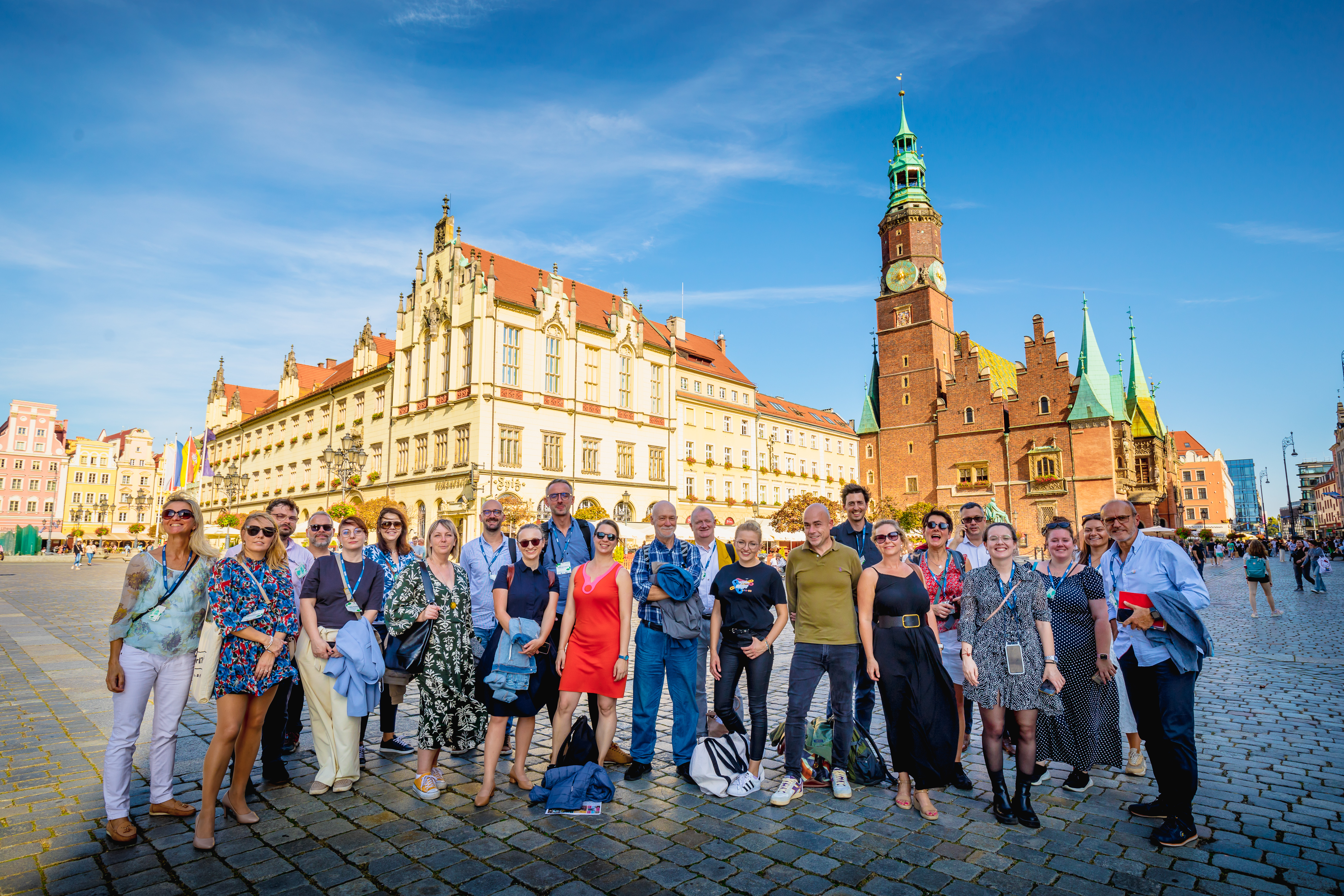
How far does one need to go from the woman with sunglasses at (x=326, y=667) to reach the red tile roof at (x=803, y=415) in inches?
2027

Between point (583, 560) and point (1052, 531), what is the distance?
3929 mm

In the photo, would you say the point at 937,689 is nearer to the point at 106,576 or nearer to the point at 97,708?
the point at 97,708

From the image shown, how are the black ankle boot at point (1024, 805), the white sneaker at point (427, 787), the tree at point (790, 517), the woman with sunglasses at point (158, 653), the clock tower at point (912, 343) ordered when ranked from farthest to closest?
the clock tower at point (912, 343) < the tree at point (790, 517) < the white sneaker at point (427, 787) < the black ankle boot at point (1024, 805) < the woman with sunglasses at point (158, 653)

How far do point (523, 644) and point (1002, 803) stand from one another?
3553mm

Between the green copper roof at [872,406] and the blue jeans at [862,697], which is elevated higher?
the green copper roof at [872,406]

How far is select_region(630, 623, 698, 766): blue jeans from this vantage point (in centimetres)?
580

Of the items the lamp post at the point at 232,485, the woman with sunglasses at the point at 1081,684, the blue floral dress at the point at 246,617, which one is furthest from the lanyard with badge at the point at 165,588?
the lamp post at the point at 232,485

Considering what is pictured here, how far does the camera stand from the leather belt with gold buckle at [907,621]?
16.8 ft

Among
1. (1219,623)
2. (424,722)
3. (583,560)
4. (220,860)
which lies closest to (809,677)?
(583,560)

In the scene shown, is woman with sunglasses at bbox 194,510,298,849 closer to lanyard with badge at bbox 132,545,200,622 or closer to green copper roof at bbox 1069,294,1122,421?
lanyard with badge at bbox 132,545,200,622

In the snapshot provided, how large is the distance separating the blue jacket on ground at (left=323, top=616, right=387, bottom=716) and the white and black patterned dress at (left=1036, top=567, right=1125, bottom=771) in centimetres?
522

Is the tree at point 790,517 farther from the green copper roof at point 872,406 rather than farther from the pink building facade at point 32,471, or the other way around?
the pink building facade at point 32,471

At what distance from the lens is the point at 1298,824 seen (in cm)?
458

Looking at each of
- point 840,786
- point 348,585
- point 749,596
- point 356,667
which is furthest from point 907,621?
point 348,585
